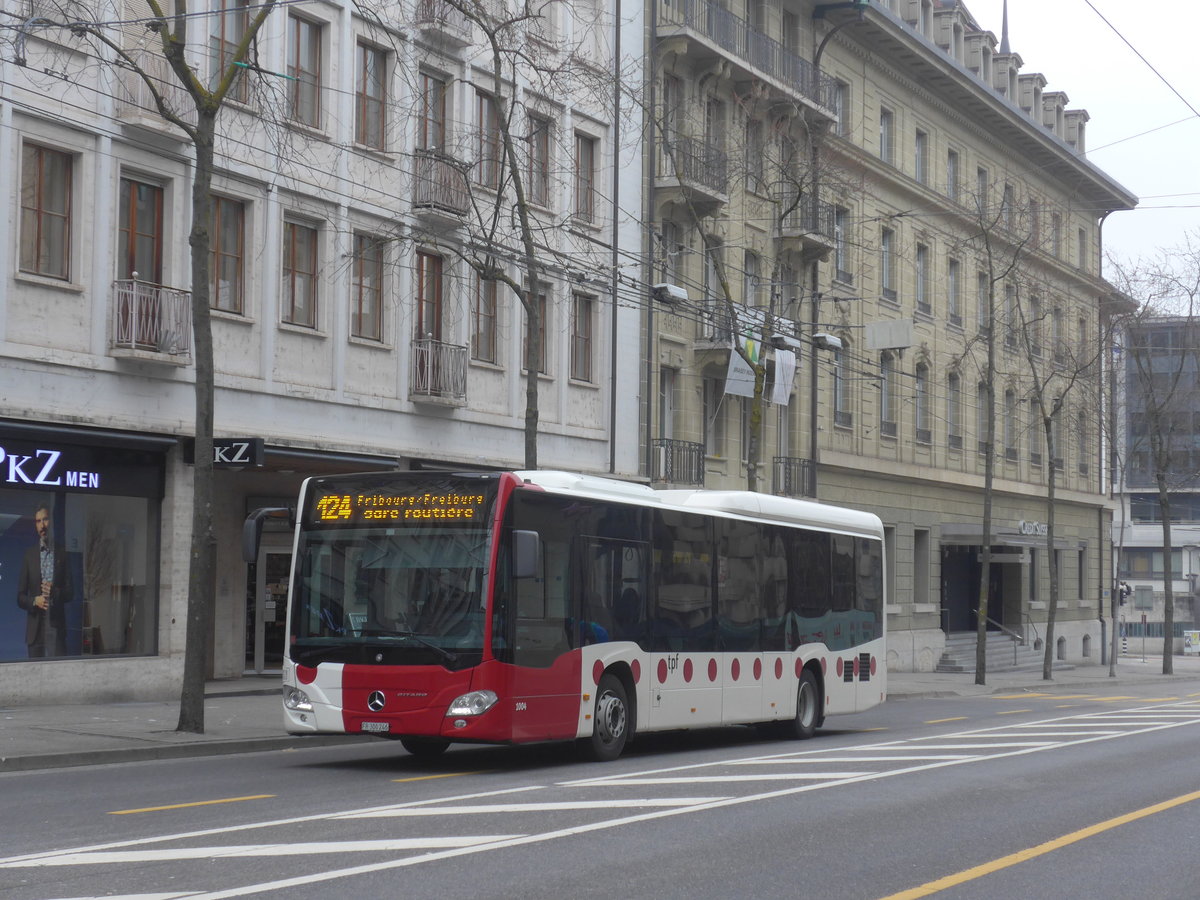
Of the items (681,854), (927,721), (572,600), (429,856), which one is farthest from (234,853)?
(927,721)

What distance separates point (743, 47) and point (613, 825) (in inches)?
1163

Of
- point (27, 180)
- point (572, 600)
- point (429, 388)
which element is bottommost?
point (572, 600)

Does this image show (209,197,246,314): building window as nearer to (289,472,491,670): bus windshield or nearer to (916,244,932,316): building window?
(289,472,491,670): bus windshield

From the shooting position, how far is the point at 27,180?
21875 millimetres

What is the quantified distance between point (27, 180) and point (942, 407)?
1305 inches

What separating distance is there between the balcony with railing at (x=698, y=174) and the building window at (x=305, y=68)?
965cm

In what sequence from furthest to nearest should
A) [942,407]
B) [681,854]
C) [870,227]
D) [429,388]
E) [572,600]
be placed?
[942,407] → [870,227] → [429,388] → [572,600] → [681,854]

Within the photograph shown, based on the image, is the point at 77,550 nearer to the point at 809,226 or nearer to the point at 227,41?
the point at 227,41

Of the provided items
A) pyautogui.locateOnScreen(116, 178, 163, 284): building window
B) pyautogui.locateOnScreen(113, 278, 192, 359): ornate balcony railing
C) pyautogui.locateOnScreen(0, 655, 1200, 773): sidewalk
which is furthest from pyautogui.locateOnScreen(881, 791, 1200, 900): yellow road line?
pyautogui.locateOnScreen(116, 178, 163, 284): building window

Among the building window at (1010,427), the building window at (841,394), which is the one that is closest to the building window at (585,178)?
the building window at (841,394)

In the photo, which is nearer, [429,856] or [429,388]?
[429,856]

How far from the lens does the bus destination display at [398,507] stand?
50.3 ft

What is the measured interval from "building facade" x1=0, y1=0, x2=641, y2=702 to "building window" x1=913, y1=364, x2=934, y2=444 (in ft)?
56.1

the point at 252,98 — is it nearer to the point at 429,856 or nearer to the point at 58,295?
the point at 58,295
